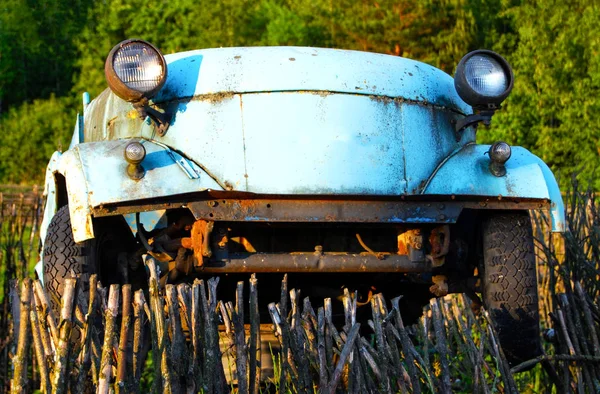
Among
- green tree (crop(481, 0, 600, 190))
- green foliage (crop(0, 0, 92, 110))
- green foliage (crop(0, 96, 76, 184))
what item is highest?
green foliage (crop(0, 0, 92, 110))

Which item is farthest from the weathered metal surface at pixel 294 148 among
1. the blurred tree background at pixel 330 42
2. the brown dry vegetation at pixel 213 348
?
the blurred tree background at pixel 330 42

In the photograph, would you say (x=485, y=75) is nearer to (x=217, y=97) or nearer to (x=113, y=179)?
(x=217, y=97)

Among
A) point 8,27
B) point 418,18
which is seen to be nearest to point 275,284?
point 418,18

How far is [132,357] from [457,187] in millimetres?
2498

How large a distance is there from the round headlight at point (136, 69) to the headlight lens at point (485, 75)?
166cm

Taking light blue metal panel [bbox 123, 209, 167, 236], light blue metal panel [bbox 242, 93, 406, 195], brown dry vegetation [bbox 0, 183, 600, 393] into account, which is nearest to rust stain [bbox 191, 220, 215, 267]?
light blue metal panel [bbox 242, 93, 406, 195]

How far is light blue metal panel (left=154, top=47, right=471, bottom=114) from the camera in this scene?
5703mm

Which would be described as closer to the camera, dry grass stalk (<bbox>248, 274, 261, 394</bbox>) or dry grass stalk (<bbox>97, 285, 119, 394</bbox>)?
dry grass stalk (<bbox>97, 285, 119, 394</bbox>)

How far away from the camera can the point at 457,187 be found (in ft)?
19.1

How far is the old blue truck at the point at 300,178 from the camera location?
216 inches

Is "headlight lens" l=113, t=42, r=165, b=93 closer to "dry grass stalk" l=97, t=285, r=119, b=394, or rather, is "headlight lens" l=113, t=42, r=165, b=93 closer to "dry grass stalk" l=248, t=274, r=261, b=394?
"dry grass stalk" l=248, t=274, r=261, b=394

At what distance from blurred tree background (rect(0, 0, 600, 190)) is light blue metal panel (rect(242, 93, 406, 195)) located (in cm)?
1590

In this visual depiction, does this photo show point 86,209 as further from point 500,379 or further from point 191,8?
point 191,8

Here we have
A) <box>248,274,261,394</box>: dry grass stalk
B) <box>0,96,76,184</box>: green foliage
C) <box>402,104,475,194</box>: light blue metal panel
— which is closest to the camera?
<box>248,274,261,394</box>: dry grass stalk
